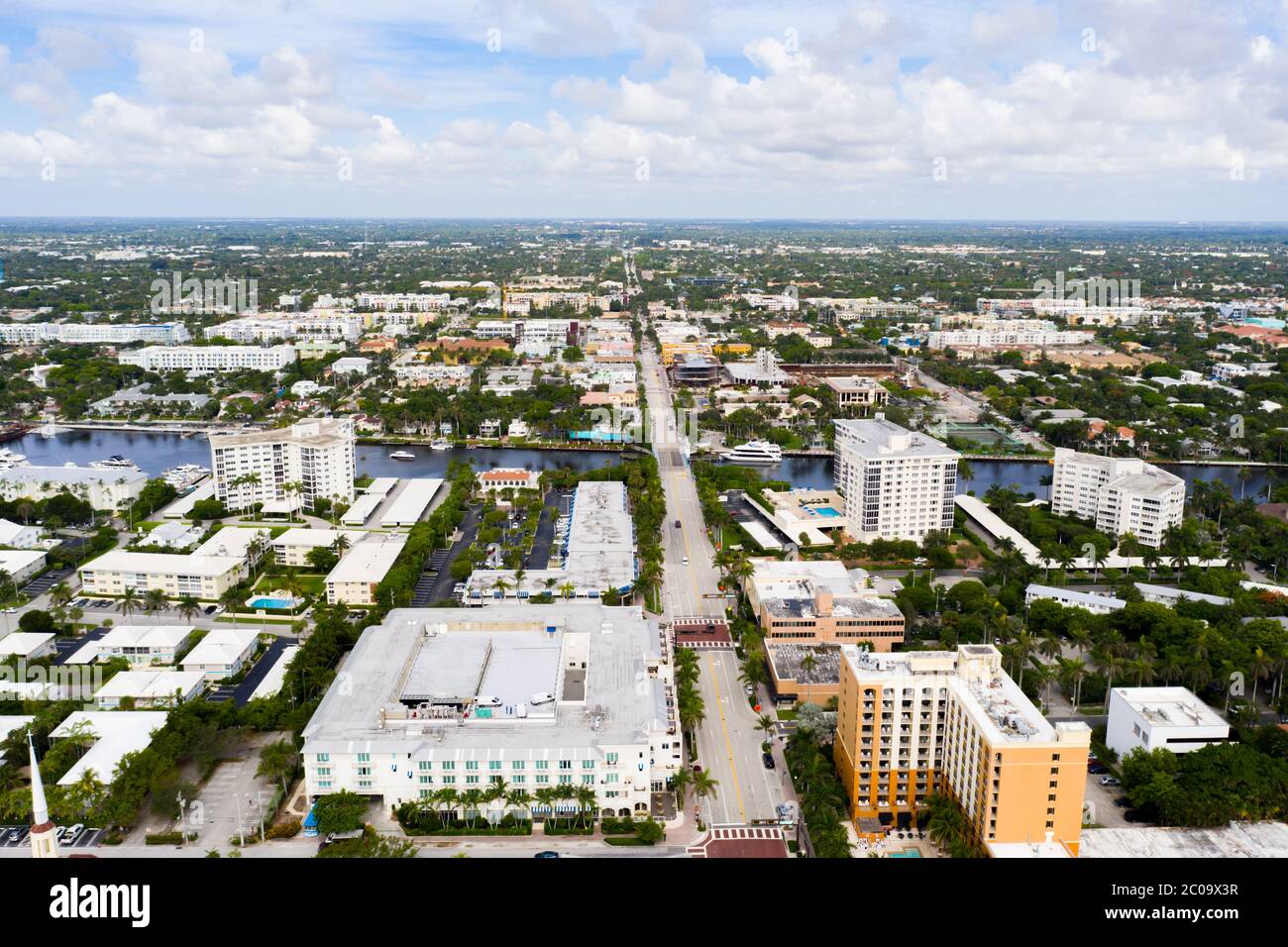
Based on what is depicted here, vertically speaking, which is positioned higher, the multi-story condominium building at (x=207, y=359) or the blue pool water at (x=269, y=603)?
the multi-story condominium building at (x=207, y=359)

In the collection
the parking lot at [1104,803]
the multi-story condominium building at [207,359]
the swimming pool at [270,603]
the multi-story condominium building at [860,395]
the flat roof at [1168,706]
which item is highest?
the multi-story condominium building at [207,359]

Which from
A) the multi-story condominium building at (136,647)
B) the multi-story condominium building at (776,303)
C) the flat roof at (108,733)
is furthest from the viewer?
the multi-story condominium building at (776,303)

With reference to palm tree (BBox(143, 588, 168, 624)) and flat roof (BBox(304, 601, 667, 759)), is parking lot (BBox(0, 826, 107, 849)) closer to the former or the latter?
flat roof (BBox(304, 601, 667, 759))

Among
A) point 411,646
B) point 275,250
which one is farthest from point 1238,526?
point 275,250

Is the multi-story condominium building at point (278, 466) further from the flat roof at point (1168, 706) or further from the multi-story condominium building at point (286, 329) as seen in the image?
the multi-story condominium building at point (286, 329)

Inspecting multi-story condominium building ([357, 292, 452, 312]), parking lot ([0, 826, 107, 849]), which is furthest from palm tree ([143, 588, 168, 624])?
multi-story condominium building ([357, 292, 452, 312])

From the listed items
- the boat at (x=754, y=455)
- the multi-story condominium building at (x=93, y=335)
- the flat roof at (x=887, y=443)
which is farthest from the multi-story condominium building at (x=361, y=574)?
the multi-story condominium building at (x=93, y=335)

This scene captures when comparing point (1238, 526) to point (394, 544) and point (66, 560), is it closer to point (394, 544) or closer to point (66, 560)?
point (394, 544)

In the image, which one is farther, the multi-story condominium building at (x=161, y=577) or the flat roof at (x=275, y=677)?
the multi-story condominium building at (x=161, y=577)
